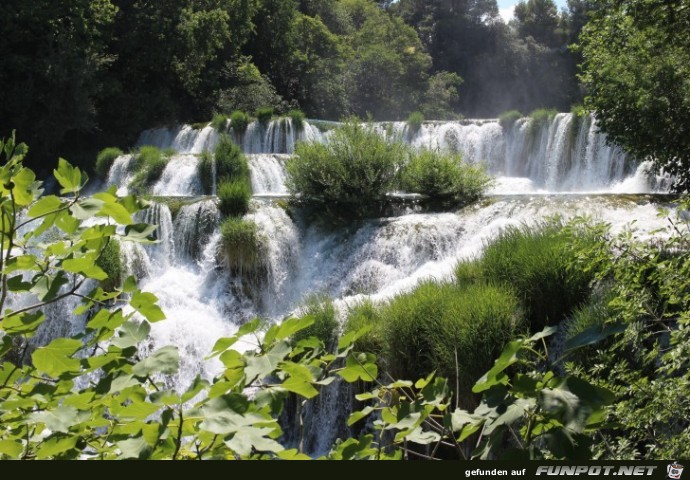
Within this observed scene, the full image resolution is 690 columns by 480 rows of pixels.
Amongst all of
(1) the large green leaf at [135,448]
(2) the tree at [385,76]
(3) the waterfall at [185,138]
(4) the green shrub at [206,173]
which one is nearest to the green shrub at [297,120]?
(3) the waterfall at [185,138]

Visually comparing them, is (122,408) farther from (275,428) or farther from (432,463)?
(432,463)

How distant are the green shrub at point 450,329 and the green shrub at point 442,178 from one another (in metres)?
5.53

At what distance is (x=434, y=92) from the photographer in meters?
37.5

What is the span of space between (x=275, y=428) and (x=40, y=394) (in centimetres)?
45

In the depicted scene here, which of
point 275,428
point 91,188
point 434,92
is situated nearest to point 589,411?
point 275,428

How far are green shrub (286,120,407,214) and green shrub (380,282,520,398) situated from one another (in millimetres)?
5333

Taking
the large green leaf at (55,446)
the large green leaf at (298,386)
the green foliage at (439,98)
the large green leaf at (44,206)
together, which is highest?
the green foliage at (439,98)

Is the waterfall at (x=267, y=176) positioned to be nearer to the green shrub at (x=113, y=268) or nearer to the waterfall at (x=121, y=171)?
the waterfall at (x=121, y=171)

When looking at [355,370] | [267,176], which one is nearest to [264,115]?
[267,176]

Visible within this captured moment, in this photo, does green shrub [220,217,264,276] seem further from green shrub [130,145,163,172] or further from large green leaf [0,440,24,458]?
large green leaf [0,440,24,458]

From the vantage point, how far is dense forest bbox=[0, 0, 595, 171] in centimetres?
2295

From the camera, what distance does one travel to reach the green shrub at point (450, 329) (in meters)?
6.26

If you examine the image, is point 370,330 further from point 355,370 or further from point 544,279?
point 355,370

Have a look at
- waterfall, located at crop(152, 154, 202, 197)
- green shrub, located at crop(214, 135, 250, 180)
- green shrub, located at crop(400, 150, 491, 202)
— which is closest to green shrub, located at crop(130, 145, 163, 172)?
waterfall, located at crop(152, 154, 202, 197)
